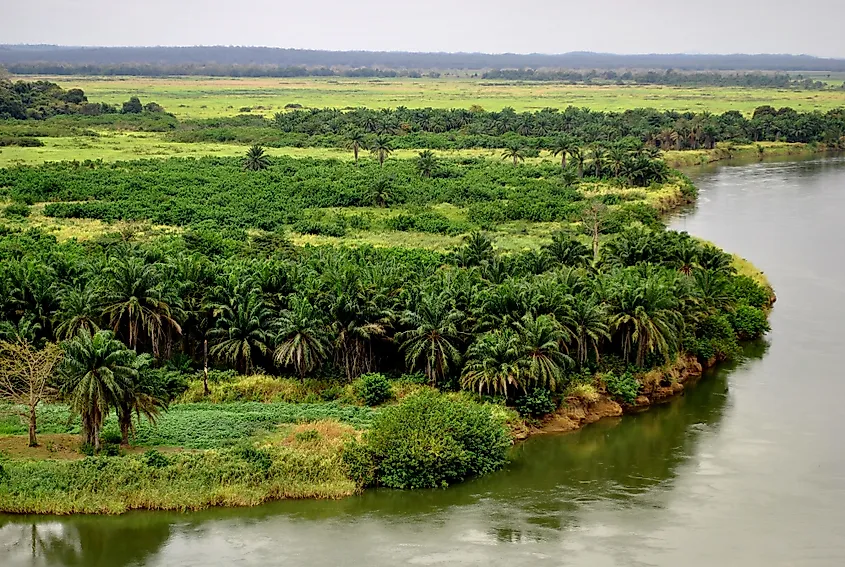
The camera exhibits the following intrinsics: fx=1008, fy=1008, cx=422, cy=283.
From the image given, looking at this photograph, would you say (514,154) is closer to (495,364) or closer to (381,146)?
(381,146)

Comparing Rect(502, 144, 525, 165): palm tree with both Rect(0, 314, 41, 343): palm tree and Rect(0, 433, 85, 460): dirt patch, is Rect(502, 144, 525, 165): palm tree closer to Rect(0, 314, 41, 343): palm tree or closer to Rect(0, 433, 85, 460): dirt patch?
Rect(0, 314, 41, 343): palm tree

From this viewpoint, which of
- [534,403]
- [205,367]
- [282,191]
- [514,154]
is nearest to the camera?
[534,403]

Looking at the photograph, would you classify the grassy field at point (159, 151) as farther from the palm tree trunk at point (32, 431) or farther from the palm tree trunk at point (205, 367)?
the palm tree trunk at point (32, 431)

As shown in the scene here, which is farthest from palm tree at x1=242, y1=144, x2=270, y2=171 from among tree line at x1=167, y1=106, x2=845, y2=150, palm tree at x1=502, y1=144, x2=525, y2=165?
palm tree at x1=502, y1=144, x2=525, y2=165

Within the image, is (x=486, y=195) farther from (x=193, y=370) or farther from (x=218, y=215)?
(x=193, y=370)

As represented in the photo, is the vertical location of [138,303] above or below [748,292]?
above

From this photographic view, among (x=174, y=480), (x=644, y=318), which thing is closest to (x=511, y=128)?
(x=644, y=318)

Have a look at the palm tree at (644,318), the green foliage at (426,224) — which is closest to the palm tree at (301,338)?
the palm tree at (644,318)
